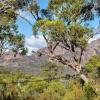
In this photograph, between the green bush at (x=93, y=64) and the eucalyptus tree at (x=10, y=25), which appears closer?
the eucalyptus tree at (x=10, y=25)

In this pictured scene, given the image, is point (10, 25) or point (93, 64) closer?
point (10, 25)

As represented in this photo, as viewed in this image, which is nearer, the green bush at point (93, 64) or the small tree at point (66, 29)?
the small tree at point (66, 29)

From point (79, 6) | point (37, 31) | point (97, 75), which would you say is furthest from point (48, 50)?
point (97, 75)

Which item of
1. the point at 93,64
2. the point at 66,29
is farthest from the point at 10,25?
the point at 93,64

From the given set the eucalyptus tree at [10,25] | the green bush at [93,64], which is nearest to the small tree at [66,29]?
the eucalyptus tree at [10,25]

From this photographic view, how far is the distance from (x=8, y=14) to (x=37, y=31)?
92.3 inches

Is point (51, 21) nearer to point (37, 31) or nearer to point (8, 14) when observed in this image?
point (37, 31)

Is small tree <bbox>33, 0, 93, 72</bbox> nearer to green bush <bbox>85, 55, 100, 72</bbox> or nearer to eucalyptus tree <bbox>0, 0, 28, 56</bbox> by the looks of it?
eucalyptus tree <bbox>0, 0, 28, 56</bbox>

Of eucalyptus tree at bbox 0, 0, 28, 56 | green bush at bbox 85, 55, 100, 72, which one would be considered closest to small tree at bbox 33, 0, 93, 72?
eucalyptus tree at bbox 0, 0, 28, 56

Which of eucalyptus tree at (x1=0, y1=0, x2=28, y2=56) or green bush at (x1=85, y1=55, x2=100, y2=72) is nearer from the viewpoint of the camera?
eucalyptus tree at (x1=0, y1=0, x2=28, y2=56)

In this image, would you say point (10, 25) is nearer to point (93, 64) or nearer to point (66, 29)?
point (66, 29)

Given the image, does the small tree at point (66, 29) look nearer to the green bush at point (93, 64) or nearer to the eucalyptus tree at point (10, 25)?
the eucalyptus tree at point (10, 25)

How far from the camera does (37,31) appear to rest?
71.1 ft

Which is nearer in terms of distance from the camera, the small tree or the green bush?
the small tree
